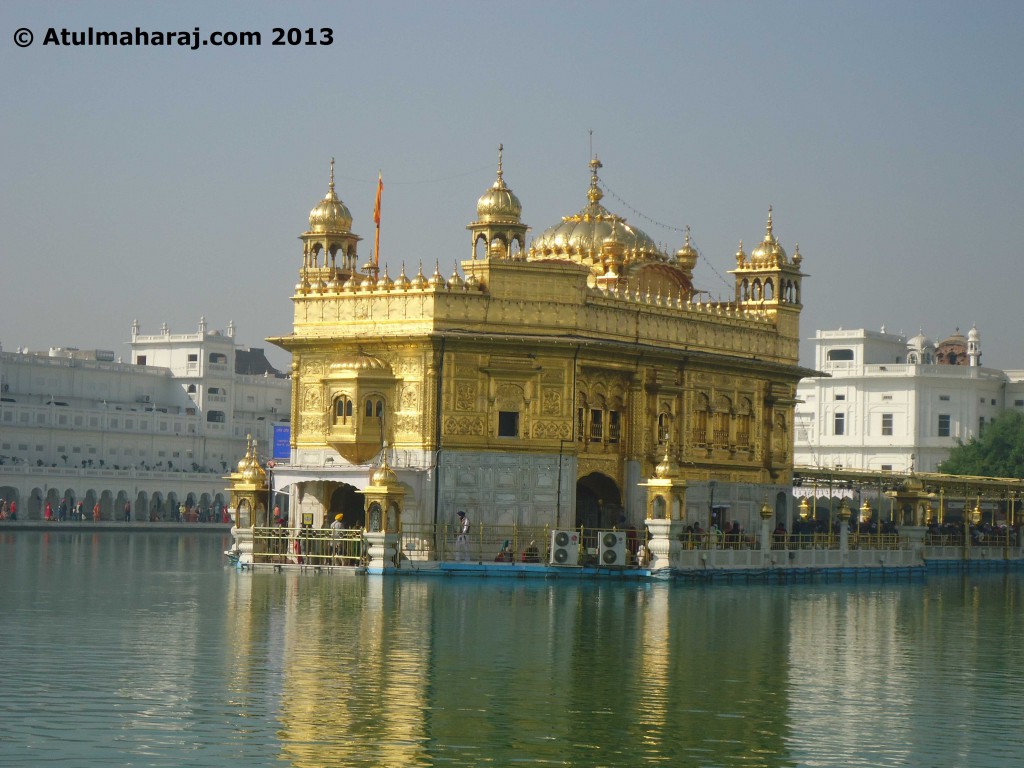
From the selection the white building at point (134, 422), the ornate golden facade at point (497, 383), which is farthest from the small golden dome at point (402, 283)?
the white building at point (134, 422)

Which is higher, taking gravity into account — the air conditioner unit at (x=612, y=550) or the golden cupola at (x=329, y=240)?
the golden cupola at (x=329, y=240)

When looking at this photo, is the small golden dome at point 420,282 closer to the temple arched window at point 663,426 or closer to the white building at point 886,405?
the temple arched window at point 663,426

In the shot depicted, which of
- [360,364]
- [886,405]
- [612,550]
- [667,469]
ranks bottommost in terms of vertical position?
[612,550]

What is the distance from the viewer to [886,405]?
96.5 meters

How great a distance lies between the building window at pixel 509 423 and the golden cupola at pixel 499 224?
11.3ft

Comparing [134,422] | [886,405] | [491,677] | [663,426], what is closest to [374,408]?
[663,426]

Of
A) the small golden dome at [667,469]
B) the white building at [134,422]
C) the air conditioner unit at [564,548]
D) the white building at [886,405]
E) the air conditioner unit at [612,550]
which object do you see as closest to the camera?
the air conditioner unit at [564,548]

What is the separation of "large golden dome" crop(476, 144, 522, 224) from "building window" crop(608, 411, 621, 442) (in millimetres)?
4962

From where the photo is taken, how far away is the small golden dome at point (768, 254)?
48.9 meters

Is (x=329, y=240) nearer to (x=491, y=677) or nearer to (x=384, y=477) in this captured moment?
(x=384, y=477)

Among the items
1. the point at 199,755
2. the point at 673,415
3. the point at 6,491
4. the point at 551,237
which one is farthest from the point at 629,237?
the point at 6,491

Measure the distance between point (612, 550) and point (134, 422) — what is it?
235ft

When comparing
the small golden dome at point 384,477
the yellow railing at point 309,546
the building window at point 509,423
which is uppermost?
the building window at point 509,423

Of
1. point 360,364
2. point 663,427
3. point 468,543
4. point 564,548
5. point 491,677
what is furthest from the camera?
point 663,427
